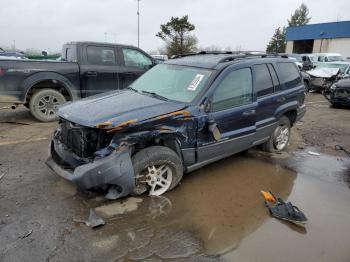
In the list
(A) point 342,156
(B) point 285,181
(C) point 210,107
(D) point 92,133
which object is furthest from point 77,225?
(A) point 342,156

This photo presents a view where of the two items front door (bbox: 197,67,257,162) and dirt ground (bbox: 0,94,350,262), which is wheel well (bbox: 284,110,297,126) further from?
front door (bbox: 197,67,257,162)

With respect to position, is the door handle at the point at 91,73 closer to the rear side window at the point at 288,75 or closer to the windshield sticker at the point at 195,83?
the windshield sticker at the point at 195,83

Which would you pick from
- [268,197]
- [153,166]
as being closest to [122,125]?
[153,166]

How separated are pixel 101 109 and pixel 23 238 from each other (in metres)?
1.59

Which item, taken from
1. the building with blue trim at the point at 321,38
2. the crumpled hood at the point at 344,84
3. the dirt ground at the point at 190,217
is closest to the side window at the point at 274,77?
the dirt ground at the point at 190,217

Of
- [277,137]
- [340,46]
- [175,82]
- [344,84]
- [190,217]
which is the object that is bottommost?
[190,217]

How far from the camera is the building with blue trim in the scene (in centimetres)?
3954

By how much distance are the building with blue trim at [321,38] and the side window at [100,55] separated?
38.7 metres

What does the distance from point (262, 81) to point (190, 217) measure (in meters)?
2.52

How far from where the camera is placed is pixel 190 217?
11.5ft

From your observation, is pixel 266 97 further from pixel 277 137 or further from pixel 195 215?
pixel 195 215

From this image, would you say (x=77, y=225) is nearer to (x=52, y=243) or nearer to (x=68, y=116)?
(x=52, y=243)

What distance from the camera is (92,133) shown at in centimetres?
354

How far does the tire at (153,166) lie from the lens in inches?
143
